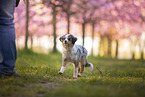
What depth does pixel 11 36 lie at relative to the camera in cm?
381

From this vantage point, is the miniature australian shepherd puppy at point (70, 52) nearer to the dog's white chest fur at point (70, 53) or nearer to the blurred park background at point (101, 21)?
the dog's white chest fur at point (70, 53)

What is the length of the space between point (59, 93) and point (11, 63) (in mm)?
1575

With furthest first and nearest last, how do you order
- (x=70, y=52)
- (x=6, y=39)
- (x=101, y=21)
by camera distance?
(x=101, y=21), (x=70, y=52), (x=6, y=39)

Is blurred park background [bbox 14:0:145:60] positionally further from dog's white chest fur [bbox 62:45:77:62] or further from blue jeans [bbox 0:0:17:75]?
blue jeans [bbox 0:0:17:75]

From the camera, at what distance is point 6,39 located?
12.3 ft

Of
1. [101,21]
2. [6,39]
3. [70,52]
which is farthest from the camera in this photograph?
[101,21]

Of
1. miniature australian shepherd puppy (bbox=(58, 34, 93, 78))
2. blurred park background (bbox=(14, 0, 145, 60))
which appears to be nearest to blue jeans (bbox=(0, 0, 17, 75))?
miniature australian shepherd puppy (bbox=(58, 34, 93, 78))

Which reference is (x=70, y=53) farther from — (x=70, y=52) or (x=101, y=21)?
(x=101, y=21)

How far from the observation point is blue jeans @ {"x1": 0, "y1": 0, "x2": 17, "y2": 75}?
3.70 m

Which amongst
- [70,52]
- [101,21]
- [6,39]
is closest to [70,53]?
[70,52]

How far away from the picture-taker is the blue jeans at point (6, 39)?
3699mm

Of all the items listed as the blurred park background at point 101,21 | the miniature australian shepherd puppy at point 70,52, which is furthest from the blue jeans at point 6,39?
the blurred park background at point 101,21

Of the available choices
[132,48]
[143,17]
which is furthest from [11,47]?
[132,48]

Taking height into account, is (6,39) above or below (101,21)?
below
